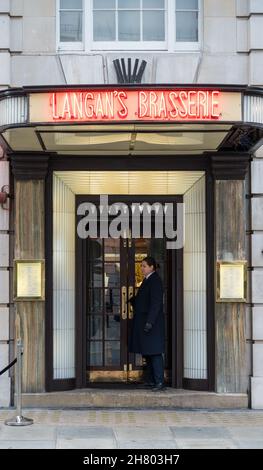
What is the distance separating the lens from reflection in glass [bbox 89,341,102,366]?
1232 centimetres

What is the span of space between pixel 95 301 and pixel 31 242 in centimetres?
142

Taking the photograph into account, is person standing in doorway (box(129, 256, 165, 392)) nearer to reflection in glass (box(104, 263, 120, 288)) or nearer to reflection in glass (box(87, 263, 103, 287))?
reflection in glass (box(104, 263, 120, 288))

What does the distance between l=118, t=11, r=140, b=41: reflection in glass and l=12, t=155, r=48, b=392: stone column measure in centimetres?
209

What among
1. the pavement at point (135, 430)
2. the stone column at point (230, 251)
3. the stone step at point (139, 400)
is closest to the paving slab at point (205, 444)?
the pavement at point (135, 430)

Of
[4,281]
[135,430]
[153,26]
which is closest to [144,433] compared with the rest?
[135,430]

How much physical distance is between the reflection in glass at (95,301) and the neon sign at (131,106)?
3408 mm

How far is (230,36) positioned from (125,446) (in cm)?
589

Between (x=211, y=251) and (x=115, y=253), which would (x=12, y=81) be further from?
(x=211, y=251)

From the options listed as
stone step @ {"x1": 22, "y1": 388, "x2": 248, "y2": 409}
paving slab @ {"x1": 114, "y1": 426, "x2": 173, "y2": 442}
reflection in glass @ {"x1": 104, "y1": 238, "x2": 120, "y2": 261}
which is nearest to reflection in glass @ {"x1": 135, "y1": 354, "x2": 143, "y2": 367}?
stone step @ {"x1": 22, "y1": 388, "x2": 248, "y2": 409}

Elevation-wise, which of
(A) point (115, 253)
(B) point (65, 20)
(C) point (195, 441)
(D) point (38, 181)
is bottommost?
(C) point (195, 441)

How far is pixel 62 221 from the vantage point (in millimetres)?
11977
